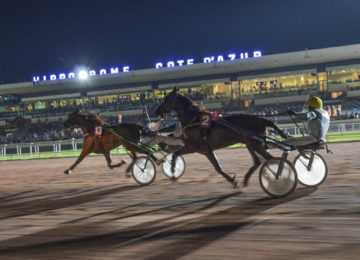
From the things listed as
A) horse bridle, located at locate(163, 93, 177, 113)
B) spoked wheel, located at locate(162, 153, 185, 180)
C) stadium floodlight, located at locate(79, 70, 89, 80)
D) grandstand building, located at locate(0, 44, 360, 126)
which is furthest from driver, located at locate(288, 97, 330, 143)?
stadium floodlight, located at locate(79, 70, 89, 80)

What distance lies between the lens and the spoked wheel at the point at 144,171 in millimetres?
7285

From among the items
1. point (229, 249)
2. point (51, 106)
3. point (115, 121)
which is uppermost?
point (51, 106)

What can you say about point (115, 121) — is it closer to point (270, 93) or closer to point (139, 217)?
point (270, 93)

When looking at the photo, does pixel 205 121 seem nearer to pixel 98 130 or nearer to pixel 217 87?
pixel 98 130

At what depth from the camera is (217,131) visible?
6.13 m

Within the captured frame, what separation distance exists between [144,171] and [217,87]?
104 ft

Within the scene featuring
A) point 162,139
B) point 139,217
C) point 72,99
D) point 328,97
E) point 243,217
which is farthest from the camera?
point 72,99

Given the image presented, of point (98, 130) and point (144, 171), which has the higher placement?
point (98, 130)

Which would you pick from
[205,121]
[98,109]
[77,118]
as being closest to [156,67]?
[98,109]

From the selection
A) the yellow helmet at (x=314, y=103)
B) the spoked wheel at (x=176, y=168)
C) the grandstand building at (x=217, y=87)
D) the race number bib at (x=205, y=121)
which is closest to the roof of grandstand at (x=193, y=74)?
the grandstand building at (x=217, y=87)

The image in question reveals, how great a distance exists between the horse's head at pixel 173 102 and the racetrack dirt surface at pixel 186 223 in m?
1.37

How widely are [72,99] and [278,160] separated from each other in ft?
129

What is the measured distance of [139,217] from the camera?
450 centimetres

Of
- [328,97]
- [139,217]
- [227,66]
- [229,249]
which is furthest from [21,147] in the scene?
[328,97]
